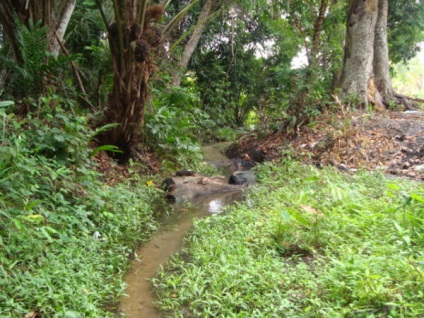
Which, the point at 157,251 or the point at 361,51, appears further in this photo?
the point at 361,51

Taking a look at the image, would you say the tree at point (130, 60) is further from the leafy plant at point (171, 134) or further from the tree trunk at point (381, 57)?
the tree trunk at point (381, 57)

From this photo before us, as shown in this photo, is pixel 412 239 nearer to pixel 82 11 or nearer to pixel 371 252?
pixel 371 252

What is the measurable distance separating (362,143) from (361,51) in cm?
272

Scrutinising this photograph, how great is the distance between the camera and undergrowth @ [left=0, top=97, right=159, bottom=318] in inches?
93.6

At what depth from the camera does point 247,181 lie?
6.20 m

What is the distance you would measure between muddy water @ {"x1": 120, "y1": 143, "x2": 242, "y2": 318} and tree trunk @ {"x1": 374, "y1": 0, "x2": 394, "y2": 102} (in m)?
5.54

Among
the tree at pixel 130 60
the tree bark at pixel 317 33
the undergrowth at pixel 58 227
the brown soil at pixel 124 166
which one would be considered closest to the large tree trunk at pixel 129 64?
the tree at pixel 130 60

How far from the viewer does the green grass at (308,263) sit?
216cm

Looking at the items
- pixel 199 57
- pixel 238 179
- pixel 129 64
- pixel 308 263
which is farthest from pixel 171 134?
pixel 199 57

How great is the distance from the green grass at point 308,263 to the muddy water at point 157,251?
12 centimetres

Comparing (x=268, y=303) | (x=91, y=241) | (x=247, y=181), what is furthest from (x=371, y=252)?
(x=247, y=181)

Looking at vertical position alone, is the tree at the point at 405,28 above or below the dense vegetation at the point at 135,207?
above

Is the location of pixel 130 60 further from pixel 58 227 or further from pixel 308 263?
pixel 308 263

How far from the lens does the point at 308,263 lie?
2.87 meters
